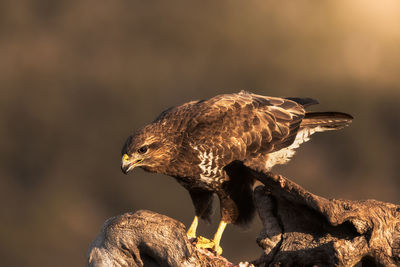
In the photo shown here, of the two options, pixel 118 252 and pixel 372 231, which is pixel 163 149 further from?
pixel 372 231

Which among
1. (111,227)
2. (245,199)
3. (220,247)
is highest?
(111,227)

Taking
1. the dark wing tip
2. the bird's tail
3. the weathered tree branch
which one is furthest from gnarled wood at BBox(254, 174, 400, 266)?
the dark wing tip

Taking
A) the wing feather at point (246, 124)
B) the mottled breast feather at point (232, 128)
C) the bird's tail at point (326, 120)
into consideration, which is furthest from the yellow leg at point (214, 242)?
the bird's tail at point (326, 120)

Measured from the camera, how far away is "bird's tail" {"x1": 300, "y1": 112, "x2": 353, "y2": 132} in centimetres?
687

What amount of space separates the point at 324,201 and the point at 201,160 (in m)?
1.91

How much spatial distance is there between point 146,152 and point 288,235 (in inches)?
71.2

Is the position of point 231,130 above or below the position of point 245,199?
above

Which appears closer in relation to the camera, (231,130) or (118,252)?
(118,252)

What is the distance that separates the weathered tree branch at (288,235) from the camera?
420cm

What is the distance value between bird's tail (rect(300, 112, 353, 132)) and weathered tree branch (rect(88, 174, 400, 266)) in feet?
7.97

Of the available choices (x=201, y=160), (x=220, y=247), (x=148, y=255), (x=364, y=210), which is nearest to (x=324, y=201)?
(x=364, y=210)

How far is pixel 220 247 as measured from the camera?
20.4 ft

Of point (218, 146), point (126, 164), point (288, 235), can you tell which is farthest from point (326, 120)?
point (288, 235)

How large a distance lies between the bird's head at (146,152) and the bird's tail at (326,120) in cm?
179
